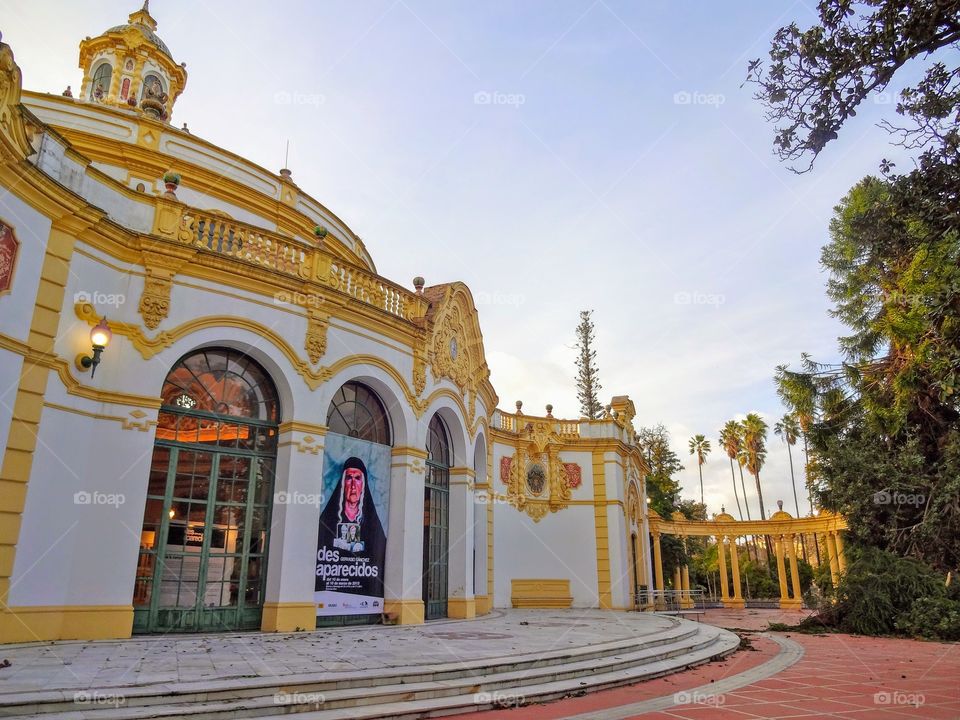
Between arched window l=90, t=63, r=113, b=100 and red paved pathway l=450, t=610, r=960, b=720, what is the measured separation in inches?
764

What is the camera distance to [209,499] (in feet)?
35.8

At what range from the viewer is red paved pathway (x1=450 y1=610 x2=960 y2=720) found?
6316 mm

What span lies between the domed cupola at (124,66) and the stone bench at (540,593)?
18.4m

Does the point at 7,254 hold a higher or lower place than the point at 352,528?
higher

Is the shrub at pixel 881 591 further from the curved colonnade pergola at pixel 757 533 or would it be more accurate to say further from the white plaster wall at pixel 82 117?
the white plaster wall at pixel 82 117

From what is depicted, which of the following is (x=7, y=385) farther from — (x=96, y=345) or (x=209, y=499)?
(x=209, y=499)

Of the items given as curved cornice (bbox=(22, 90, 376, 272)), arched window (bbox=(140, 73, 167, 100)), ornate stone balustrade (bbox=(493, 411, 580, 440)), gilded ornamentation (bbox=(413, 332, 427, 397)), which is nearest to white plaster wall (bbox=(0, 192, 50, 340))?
curved cornice (bbox=(22, 90, 376, 272))

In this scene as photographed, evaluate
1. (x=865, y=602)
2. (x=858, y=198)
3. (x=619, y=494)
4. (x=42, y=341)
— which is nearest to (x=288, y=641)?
(x=42, y=341)

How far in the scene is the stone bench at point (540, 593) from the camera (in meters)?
22.2

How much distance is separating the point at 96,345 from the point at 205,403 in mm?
2265

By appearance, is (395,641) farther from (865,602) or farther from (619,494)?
(619,494)

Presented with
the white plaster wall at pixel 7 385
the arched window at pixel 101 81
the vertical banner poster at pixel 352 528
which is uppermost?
the arched window at pixel 101 81

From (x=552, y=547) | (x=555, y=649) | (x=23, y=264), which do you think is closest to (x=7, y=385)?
(x=23, y=264)

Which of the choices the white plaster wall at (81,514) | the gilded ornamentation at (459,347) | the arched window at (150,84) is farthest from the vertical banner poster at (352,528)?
the arched window at (150,84)
